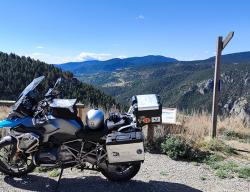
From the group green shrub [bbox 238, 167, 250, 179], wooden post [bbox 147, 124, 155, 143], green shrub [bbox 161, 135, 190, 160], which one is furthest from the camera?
wooden post [bbox 147, 124, 155, 143]

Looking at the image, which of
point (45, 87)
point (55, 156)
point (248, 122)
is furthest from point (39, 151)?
point (248, 122)

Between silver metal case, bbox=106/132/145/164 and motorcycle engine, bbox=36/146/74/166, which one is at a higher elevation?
silver metal case, bbox=106/132/145/164

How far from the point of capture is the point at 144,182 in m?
5.70

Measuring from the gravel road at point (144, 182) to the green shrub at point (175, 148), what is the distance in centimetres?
64

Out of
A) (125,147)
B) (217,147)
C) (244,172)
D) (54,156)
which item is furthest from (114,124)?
(217,147)

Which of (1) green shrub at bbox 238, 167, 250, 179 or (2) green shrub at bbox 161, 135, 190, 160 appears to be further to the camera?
(2) green shrub at bbox 161, 135, 190, 160

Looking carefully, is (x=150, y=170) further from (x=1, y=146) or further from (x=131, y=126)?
(x=1, y=146)

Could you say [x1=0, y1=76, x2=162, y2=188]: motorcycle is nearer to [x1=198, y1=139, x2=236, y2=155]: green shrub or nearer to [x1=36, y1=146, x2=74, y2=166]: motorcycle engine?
[x1=36, y1=146, x2=74, y2=166]: motorcycle engine

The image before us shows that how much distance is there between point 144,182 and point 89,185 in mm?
790

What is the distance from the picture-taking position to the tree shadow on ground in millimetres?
5328

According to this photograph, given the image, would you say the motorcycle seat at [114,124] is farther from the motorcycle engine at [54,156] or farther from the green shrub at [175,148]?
the green shrub at [175,148]

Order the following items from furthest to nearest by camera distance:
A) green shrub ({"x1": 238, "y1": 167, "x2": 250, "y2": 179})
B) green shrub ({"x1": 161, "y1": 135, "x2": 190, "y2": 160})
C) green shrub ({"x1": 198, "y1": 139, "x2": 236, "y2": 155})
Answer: green shrub ({"x1": 198, "y1": 139, "x2": 236, "y2": 155}) → green shrub ({"x1": 161, "y1": 135, "x2": 190, "y2": 160}) → green shrub ({"x1": 238, "y1": 167, "x2": 250, "y2": 179})

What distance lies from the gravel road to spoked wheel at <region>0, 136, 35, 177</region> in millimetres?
106

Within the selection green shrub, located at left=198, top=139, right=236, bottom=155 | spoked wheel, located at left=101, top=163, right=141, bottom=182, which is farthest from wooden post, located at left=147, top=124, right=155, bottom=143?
spoked wheel, located at left=101, top=163, right=141, bottom=182
